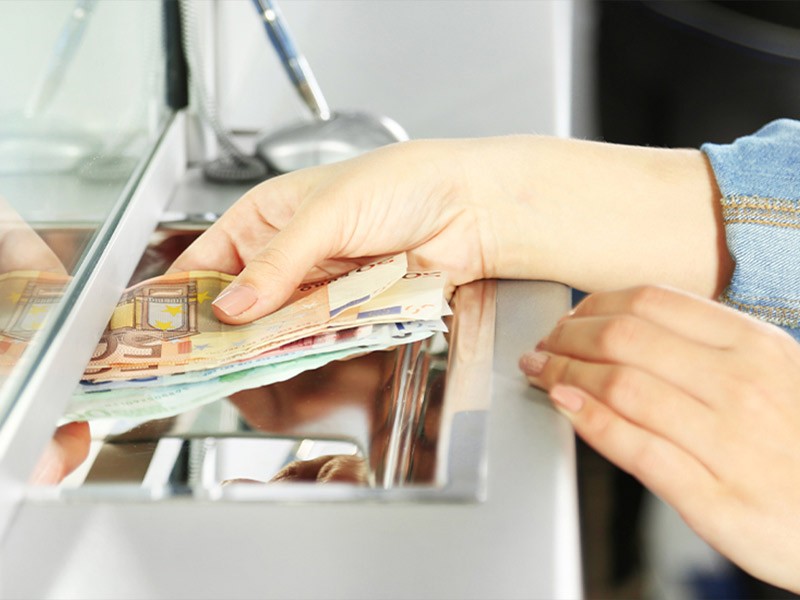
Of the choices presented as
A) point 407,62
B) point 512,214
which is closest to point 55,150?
point 512,214

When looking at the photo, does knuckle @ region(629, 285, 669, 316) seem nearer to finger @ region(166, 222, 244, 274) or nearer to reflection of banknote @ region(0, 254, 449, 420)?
reflection of banknote @ region(0, 254, 449, 420)

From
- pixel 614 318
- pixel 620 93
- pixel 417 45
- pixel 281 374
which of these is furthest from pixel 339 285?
pixel 620 93

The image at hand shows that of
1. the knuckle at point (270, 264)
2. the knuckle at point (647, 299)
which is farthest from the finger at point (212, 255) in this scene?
the knuckle at point (647, 299)

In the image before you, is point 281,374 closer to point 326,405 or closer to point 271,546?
point 326,405

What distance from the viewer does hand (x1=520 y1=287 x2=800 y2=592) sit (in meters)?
0.67

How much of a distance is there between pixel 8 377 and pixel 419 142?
41cm

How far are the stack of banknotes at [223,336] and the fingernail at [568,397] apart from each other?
13 cm

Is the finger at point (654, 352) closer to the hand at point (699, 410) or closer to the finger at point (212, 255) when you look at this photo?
the hand at point (699, 410)

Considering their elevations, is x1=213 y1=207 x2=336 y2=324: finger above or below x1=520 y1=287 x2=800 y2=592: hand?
above

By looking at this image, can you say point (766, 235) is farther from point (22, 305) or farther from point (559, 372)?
point (22, 305)

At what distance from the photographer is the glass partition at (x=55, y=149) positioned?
660 millimetres

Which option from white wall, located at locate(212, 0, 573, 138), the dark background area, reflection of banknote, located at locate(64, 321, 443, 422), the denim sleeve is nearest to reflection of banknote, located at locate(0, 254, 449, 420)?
reflection of banknote, located at locate(64, 321, 443, 422)

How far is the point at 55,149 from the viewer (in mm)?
781

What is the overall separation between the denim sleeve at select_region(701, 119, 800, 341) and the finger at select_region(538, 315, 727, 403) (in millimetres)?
A: 190
